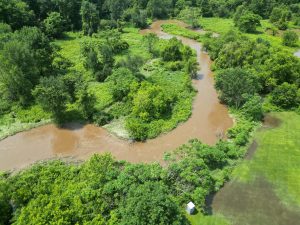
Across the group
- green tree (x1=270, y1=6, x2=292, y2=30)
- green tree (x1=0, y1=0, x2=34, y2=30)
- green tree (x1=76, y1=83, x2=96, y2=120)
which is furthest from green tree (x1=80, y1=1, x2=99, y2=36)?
green tree (x1=270, y1=6, x2=292, y2=30)

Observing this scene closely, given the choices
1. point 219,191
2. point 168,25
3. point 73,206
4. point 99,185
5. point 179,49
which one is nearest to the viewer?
point 73,206

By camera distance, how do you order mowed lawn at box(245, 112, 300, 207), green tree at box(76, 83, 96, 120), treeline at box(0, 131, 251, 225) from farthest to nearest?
green tree at box(76, 83, 96, 120)
mowed lawn at box(245, 112, 300, 207)
treeline at box(0, 131, 251, 225)

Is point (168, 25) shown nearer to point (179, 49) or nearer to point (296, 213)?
point (179, 49)

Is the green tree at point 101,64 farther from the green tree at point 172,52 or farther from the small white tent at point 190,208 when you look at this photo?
the small white tent at point 190,208

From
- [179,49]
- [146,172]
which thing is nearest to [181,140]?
[146,172]

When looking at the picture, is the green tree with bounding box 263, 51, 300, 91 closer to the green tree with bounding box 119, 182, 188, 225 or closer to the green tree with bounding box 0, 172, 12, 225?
the green tree with bounding box 119, 182, 188, 225

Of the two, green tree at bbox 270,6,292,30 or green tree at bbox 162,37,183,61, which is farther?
green tree at bbox 270,6,292,30
